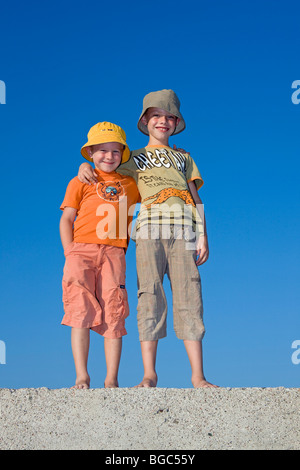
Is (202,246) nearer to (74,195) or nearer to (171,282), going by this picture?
(171,282)

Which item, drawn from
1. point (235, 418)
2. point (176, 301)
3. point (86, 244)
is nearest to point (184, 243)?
point (176, 301)

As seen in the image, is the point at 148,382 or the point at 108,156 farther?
the point at 108,156

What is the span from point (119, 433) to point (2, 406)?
1.07 m

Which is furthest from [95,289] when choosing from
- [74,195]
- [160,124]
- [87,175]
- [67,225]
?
[160,124]

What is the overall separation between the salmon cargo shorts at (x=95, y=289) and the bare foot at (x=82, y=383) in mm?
432

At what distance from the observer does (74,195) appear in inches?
211

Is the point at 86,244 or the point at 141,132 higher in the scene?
the point at 141,132

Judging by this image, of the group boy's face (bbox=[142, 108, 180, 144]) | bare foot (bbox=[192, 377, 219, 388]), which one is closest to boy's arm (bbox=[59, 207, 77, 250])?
boy's face (bbox=[142, 108, 180, 144])

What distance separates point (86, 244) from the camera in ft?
17.2

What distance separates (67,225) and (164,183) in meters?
1.03

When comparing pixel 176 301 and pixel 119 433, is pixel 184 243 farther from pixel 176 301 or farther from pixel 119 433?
pixel 119 433

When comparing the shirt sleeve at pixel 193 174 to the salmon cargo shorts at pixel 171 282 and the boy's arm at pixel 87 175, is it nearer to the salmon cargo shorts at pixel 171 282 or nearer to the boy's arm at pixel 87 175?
the salmon cargo shorts at pixel 171 282

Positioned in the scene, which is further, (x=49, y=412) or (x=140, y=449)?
(x=49, y=412)
